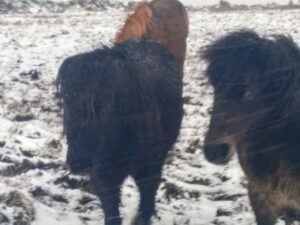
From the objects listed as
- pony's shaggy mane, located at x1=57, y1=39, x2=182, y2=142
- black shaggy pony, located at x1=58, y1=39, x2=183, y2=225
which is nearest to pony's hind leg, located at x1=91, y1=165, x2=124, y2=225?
black shaggy pony, located at x1=58, y1=39, x2=183, y2=225

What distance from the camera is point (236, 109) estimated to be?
404 centimetres

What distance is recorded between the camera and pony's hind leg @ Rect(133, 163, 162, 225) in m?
4.70

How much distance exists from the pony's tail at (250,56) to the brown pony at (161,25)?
7.27ft

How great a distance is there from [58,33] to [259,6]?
41.3 feet

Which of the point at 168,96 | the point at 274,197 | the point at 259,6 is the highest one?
the point at 168,96

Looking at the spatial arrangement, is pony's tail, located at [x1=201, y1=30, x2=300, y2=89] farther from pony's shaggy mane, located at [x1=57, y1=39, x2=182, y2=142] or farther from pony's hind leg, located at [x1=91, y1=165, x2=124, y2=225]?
pony's hind leg, located at [x1=91, y1=165, x2=124, y2=225]

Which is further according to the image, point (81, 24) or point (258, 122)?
point (81, 24)

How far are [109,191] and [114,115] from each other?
0.64 meters

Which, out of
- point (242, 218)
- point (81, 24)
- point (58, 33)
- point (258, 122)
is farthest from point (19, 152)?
point (81, 24)

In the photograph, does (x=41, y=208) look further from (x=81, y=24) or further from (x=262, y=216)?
(x=81, y=24)

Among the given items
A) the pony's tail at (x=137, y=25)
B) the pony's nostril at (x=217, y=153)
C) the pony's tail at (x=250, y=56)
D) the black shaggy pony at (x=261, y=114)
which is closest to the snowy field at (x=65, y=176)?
the pony's tail at (x=250, y=56)

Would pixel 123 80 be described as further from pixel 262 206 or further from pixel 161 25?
pixel 161 25

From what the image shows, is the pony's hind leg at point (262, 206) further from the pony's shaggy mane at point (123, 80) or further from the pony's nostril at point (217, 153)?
the pony's shaggy mane at point (123, 80)

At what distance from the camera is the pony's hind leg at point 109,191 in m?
4.20
